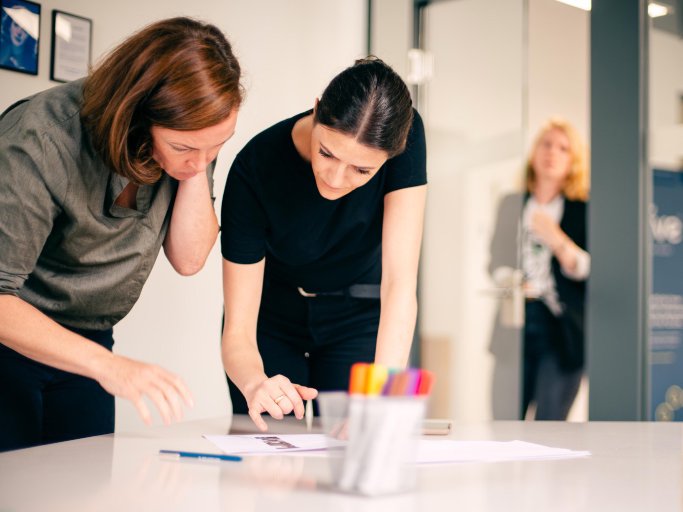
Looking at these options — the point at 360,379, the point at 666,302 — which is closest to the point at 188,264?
the point at 360,379

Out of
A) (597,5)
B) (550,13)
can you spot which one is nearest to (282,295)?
(597,5)

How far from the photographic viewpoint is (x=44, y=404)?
4.92 feet

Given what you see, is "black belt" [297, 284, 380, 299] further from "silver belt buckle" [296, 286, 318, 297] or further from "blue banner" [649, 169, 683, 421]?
"blue banner" [649, 169, 683, 421]

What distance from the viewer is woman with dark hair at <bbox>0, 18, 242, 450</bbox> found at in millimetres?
1229

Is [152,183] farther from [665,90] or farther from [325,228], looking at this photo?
[665,90]

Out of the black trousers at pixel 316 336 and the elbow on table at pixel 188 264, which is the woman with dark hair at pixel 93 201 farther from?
the black trousers at pixel 316 336

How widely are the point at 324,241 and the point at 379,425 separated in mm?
922

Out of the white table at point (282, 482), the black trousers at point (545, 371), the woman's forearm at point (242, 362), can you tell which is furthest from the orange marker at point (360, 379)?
the black trousers at point (545, 371)

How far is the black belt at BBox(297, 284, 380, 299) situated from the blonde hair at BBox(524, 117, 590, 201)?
7.36 ft

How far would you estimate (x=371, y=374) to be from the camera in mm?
889

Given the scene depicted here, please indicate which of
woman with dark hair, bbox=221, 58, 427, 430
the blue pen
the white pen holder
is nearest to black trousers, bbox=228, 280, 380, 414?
woman with dark hair, bbox=221, 58, 427, 430

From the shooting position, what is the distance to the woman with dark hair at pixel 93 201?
1229 millimetres

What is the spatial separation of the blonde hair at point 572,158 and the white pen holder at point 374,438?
315cm

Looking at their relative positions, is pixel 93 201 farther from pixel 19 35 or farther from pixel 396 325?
pixel 19 35
